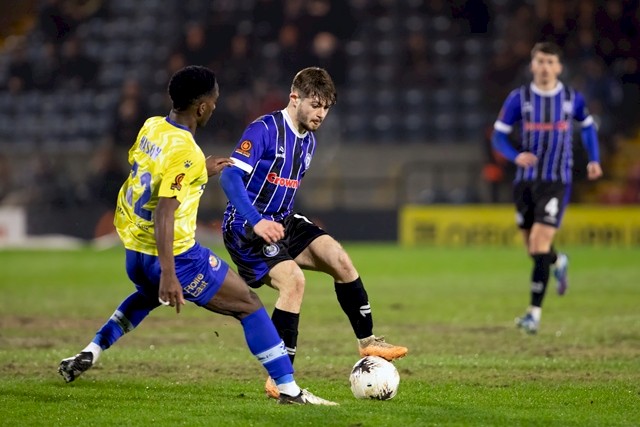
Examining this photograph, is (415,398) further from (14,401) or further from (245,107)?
(245,107)

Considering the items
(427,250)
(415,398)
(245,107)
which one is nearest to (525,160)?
(415,398)

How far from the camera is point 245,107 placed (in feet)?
76.2

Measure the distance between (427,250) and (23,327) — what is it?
11.5 m

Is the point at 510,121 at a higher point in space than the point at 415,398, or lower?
higher

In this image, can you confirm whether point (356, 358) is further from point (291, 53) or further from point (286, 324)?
point (291, 53)

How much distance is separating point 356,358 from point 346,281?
5.55 ft

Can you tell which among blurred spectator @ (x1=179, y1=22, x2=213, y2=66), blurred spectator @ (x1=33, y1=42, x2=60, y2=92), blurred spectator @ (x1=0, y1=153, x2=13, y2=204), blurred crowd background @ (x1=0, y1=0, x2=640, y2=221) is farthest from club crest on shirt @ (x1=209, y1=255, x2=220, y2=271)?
blurred spectator @ (x1=33, y1=42, x2=60, y2=92)

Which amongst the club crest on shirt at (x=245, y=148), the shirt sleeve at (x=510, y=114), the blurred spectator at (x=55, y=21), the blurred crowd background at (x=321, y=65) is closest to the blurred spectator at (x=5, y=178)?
the blurred crowd background at (x=321, y=65)

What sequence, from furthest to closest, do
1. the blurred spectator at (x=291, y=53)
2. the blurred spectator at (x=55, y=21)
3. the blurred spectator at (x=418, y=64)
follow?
the blurred spectator at (x=55, y=21)
the blurred spectator at (x=291, y=53)
the blurred spectator at (x=418, y=64)

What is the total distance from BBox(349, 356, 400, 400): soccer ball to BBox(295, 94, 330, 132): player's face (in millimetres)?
1467

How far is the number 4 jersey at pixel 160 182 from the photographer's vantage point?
5.91m

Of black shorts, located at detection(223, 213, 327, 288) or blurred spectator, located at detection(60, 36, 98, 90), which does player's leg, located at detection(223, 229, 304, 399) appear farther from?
blurred spectator, located at detection(60, 36, 98, 90)

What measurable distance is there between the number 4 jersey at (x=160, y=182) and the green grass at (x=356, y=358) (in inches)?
37.6

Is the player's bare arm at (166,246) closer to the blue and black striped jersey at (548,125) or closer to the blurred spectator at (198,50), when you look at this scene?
the blue and black striped jersey at (548,125)
